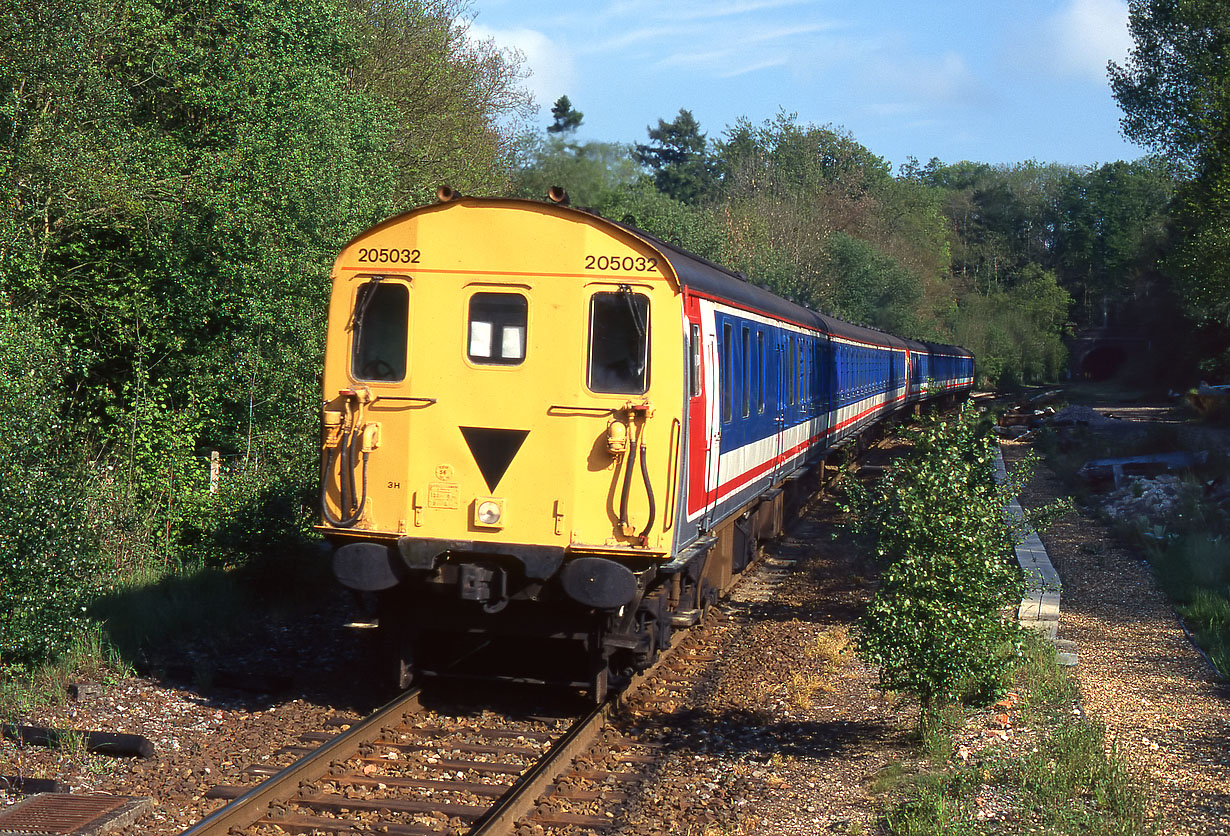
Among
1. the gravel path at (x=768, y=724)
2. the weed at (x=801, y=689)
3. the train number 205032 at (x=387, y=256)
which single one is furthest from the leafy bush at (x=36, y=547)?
Answer: the weed at (x=801, y=689)

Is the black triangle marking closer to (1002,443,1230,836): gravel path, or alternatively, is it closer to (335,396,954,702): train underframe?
(335,396,954,702): train underframe

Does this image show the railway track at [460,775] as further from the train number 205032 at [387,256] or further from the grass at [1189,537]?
the grass at [1189,537]

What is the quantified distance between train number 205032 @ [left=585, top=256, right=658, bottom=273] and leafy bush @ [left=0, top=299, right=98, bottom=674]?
4.69 metres

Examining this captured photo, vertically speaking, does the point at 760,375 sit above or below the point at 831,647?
above

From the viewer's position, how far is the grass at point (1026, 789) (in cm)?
579

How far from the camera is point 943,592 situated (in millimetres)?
7270

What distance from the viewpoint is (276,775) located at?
622cm

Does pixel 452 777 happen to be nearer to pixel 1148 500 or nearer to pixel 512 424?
pixel 512 424

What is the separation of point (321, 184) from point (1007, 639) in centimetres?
1040

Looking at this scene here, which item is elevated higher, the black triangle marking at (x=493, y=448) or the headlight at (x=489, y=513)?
the black triangle marking at (x=493, y=448)

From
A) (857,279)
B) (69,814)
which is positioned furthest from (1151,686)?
(857,279)

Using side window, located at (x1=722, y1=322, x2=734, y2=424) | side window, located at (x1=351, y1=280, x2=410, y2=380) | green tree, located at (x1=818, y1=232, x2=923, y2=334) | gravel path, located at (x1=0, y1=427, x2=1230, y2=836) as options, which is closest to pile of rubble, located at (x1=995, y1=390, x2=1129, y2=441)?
green tree, located at (x1=818, y1=232, x2=923, y2=334)

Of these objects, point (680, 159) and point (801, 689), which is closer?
point (801, 689)

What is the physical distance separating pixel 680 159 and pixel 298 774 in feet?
260
